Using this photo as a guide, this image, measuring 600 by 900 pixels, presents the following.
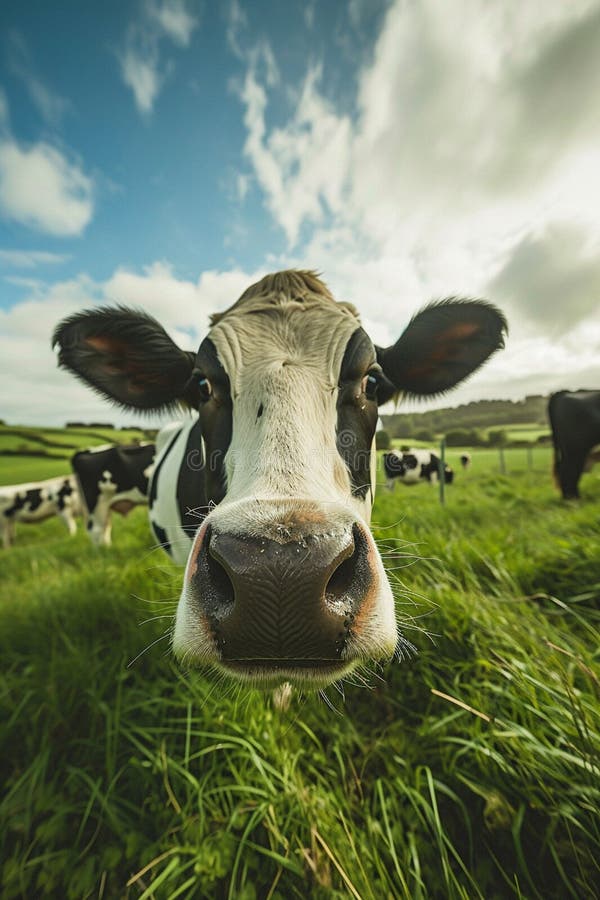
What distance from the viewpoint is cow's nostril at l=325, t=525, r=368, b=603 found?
0.95 metres

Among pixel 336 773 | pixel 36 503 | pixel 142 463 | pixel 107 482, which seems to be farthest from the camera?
pixel 36 503

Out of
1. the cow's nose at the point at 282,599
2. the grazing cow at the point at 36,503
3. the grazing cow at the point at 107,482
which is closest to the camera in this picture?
the cow's nose at the point at 282,599

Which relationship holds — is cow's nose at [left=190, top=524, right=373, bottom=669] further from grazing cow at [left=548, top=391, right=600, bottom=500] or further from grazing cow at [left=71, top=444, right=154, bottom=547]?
grazing cow at [left=548, top=391, right=600, bottom=500]

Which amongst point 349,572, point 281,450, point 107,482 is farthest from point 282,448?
point 107,482

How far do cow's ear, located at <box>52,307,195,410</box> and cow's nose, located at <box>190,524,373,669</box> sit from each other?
1852 millimetres

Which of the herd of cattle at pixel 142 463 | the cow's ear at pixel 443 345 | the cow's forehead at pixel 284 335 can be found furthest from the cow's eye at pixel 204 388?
the herd of cattle at pixel 142 463

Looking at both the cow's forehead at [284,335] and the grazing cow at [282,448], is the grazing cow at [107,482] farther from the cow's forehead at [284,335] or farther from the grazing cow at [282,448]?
→ the cow's forehead at [284,335]

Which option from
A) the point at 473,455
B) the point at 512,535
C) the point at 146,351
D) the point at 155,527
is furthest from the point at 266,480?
the point at 473,455

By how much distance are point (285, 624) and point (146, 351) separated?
216 cm

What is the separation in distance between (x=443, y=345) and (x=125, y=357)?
2256 millimetres

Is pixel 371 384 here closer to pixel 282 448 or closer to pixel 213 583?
pixel 282 448

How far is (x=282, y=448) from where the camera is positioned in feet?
4.06

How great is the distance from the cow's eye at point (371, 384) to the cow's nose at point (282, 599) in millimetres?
1034

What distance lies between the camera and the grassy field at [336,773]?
1.18 m
